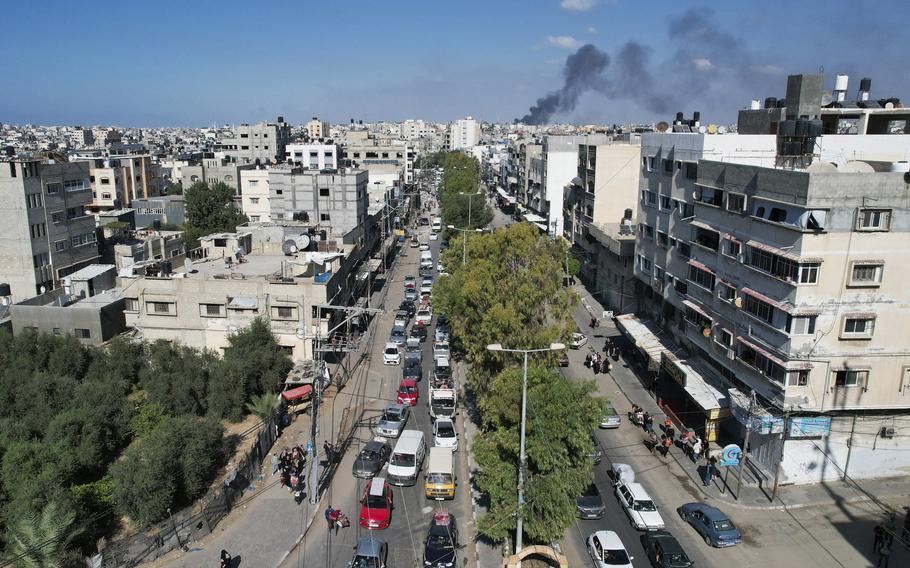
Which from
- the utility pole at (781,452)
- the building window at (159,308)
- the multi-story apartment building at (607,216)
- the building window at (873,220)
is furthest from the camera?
the multi-story apartment building at (607,216)

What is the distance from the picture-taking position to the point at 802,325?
22516 mm

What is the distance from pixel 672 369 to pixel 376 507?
15836 millimetres

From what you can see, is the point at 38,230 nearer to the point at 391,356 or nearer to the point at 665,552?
the point at 391,356

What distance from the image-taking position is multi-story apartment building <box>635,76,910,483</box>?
22000mm

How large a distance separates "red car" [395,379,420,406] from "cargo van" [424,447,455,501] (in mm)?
8074

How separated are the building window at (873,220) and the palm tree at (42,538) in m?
27.2

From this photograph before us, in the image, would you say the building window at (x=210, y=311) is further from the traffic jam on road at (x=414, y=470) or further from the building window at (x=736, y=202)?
the building window at (x=736, y=202)

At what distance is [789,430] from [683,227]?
1197 centimetres

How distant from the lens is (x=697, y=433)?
28.2 metres

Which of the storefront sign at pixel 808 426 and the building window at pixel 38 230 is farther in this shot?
the building window at pixel 38 230

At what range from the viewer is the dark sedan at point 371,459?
25.0 metres

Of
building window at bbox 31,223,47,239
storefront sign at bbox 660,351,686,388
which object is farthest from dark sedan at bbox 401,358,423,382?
building window at bbox 31,223,47,239

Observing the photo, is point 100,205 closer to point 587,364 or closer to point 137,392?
point 137,392

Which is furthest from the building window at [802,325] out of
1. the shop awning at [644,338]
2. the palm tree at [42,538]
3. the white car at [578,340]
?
the palm tree at [42,538]
